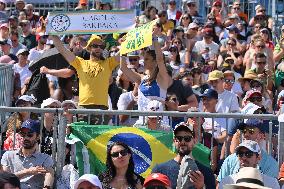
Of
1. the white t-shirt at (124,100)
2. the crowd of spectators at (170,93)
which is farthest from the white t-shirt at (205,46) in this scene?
the white t-shirt at (124,100)

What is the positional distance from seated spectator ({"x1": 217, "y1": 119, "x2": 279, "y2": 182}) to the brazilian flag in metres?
0.64

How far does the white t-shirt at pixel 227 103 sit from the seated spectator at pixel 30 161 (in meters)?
3.94

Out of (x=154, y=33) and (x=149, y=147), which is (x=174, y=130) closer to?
(x=149, y=147)

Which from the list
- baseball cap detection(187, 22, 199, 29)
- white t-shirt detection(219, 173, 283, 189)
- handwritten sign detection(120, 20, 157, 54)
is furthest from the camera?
baseball cap detection(187, 22, 199, 29)

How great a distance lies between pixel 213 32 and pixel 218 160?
9749mm

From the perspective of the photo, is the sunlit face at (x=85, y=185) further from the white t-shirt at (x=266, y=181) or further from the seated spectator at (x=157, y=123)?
the seated spectator at (x=157, y=123)

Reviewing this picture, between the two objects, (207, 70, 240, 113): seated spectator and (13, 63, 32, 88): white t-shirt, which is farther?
(13, 63, 32, 88): white t-shirt

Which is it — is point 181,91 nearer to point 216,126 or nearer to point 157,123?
point 216,126

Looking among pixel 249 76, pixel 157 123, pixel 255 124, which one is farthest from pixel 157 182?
pixel 249 76

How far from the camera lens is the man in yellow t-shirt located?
1573cm

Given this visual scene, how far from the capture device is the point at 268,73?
19.0 meters

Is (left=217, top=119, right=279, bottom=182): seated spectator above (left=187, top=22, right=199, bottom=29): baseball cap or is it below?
below

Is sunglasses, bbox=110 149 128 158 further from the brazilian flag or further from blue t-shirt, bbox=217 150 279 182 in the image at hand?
blue t-shirt, bbox=217 150 279 182

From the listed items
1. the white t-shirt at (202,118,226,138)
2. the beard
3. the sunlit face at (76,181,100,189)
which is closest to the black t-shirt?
the white t-shirt at (202,118,226,138)
